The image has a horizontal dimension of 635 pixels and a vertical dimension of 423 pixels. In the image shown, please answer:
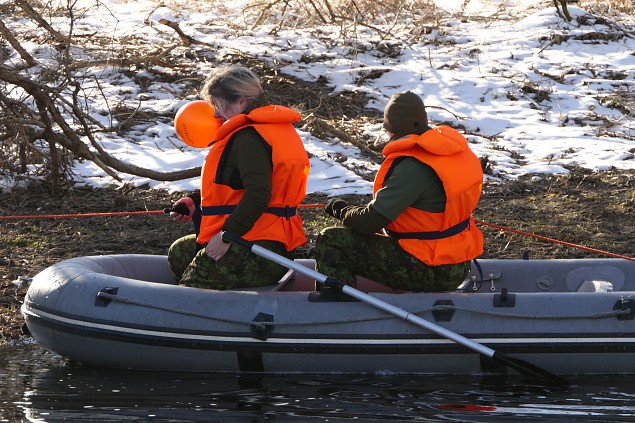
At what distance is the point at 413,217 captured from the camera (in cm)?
529

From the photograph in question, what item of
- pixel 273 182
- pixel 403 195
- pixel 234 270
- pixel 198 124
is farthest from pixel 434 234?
pixel 198 124

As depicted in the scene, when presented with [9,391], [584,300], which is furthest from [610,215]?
[9,391]

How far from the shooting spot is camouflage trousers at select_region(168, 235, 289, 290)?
5.44m

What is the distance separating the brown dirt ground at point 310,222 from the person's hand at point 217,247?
5.41 ft

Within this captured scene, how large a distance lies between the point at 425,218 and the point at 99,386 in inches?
67.8

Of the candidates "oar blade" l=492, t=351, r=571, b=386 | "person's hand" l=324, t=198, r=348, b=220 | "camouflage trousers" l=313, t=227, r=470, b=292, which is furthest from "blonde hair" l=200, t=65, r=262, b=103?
"oar blade" l=492, t=351, r=571, b=386

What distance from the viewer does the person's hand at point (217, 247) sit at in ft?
17.6

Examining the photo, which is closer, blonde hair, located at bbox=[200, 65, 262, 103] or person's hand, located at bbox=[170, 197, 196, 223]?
blonde hair, located at bbox=[200, 65, 262, 103]

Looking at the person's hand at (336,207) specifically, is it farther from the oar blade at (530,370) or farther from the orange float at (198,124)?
the oar blade at (530,370)

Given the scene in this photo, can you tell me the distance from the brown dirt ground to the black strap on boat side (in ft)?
5.36

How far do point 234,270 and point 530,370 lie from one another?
1504mm

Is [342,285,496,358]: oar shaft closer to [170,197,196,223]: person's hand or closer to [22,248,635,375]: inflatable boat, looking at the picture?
[22,248,635,375]: inflatable boat

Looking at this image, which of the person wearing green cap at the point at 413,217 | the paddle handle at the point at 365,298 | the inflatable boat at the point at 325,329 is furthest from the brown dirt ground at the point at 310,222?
the person wearing green cap at the point at 413,217

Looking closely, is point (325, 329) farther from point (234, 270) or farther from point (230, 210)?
point (230, 210)
